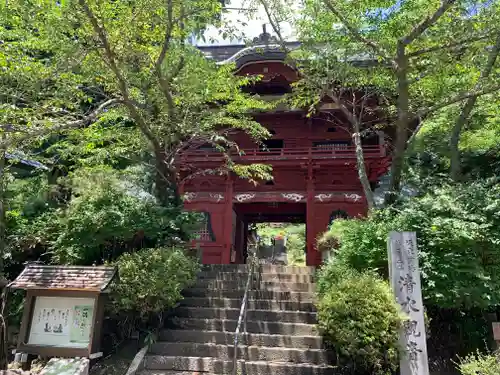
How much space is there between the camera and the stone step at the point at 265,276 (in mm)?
8509

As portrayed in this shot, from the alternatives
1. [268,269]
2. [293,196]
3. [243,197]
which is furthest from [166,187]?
[293,196]

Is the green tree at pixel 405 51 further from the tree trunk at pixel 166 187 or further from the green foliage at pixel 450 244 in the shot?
the tree trunk at pixel 166 187

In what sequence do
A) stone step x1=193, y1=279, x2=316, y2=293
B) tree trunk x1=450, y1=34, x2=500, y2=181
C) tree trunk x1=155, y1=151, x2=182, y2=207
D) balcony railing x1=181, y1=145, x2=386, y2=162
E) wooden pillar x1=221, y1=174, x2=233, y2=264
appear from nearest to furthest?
stone step x1=193, y1=279, x2=316, y2=293 < tree trunk x1=450, y1=34, x2=500, y2=181 < tree trunk x1=155, y1=151, x2=182, y2=207 < balcony railing x1=181, y1=145, x2=386, y2=162 < wooden pillar x1=221, y1=174, x2=233, y2=264

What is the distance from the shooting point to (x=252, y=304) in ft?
24.3

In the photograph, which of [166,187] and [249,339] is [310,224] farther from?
[249,339]

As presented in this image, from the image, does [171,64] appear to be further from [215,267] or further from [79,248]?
[215,267]

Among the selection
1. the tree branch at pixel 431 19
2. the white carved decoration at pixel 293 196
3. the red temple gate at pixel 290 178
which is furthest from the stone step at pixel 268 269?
the tree branch at pixel 431 19

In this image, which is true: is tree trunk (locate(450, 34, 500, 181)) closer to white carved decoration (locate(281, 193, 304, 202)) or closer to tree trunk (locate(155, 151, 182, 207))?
white carved decoration (locate(281, 193, 304, 202))

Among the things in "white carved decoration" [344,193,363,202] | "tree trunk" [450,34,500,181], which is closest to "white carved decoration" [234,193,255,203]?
"white carved decoration" [344,193,363,202]

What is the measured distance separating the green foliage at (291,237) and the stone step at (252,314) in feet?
62.0

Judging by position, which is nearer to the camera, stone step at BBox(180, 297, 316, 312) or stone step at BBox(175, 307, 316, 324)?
stone step at BBox(175, 307, 316, 324)

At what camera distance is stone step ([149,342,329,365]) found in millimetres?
5977

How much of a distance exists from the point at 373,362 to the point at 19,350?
5.11 metres

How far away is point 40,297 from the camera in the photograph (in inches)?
242
